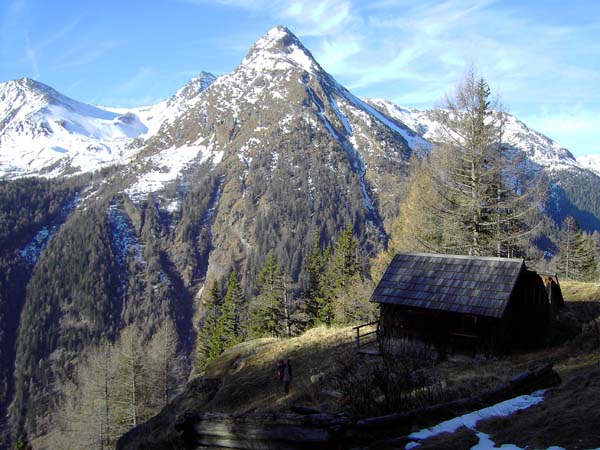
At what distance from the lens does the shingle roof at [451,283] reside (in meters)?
18.3

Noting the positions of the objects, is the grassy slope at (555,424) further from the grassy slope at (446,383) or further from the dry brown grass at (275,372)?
the dry brown grass at (275,372)

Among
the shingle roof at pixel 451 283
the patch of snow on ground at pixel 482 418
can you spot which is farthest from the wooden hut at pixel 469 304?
the patch of snow on ground at pixel 482 418

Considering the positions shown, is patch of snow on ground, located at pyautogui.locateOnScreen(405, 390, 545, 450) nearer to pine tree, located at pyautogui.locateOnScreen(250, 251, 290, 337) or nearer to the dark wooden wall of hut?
the dark wooden wall of hut

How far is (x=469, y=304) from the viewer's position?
733 inches

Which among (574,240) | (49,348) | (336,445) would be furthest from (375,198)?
(336,445)

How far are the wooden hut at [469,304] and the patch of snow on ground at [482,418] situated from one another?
337 inches

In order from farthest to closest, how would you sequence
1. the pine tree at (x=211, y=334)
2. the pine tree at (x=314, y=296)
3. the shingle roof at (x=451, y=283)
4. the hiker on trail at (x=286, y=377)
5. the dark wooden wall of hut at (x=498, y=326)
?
the pine tree at (x=211, y=334), the pine tree at (x=314, y=296), the hiker on trail at (x=286, y=377), the dark wooden wall of hut at (x=498, y=326), the shingle roof at (x=451, y=283)

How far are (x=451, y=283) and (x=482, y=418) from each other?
1208cm

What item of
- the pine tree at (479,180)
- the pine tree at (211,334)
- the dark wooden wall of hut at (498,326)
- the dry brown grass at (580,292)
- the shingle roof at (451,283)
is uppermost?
the pine tree at (479,180)

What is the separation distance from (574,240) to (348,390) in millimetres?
47810

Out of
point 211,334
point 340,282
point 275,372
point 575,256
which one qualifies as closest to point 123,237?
point 211,334

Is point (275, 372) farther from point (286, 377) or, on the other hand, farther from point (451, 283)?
point (451, 283)

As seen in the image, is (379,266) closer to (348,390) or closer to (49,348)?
(348,390)

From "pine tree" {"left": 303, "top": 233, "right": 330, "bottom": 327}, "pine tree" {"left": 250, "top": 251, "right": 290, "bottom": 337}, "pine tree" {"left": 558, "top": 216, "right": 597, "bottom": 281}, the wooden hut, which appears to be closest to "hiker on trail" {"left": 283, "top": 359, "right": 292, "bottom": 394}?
the wooden hut
